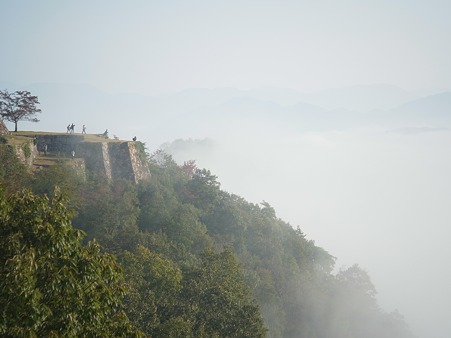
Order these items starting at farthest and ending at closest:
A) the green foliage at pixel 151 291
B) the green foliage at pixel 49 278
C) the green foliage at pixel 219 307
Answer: the green foliage at pixel 219 307 → the green foliage at pixel 151 291 → the green foliage at pixel 49 278

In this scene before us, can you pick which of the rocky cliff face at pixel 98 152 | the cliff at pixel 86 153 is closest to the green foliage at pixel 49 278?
the cliff at pixel 86 153

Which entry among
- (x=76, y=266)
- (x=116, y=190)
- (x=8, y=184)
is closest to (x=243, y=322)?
(x=76, y=266)

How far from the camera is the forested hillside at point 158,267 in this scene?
998 cm

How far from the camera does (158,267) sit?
894 inches

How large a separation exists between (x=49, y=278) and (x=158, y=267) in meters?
13.1

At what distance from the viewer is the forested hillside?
32.8 feet

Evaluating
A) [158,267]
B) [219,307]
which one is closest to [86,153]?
[158,267]

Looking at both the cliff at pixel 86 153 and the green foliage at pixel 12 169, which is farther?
the cliff at pixel 86 153

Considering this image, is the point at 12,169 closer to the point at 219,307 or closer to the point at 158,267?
the point at 158,267

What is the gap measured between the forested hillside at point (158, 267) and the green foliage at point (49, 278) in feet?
0.09

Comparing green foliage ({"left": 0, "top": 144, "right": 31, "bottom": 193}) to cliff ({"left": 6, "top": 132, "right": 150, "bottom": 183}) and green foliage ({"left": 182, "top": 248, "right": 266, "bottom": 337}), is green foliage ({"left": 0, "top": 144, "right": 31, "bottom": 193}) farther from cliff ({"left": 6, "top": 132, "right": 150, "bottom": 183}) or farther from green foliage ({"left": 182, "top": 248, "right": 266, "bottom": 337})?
green foliage ({"left": 182, "top": 248, "right": 266, "bottom": 337})

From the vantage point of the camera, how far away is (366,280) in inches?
2889

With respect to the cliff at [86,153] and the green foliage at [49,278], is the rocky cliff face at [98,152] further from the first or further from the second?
the green foliage at [49,278]

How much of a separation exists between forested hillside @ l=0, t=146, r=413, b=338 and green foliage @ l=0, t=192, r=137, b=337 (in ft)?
0.09
